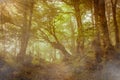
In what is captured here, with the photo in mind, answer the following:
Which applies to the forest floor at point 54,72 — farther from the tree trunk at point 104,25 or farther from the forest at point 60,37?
the tree trunk at point 104,25

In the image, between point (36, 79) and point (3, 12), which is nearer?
point (36, 79)

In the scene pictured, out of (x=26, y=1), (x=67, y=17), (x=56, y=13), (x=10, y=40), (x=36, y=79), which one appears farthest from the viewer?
(x=67, y=17)

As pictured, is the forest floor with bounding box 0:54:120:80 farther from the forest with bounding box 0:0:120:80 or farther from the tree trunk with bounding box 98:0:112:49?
the tree trunk with bounding box 98:0:112:49

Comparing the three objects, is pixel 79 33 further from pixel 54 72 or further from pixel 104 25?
pixel 54 72

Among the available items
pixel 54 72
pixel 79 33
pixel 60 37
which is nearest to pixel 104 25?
pixel 54 72

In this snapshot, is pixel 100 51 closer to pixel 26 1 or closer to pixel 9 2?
pixel 26 1

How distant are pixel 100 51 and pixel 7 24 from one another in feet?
19.6

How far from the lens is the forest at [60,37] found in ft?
38.9

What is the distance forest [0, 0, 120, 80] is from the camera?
11844mm

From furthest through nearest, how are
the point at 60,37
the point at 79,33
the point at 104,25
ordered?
the point at 60,37 → the point at 79,33 → the point at 104,25

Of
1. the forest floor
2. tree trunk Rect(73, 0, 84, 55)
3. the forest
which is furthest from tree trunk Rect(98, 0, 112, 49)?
tree trunk Rect(73, 0, 84, 55)

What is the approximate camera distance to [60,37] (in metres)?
18.6

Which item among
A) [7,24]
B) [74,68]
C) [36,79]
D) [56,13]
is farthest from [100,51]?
[7,24]

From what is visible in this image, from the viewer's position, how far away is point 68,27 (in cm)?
1923
